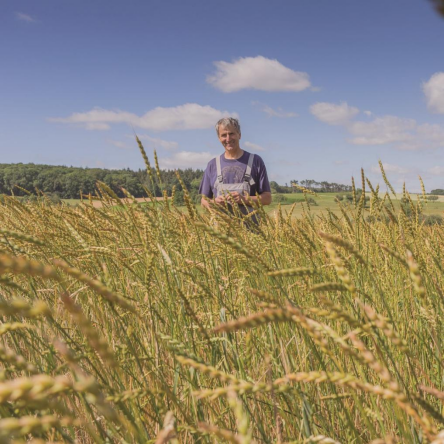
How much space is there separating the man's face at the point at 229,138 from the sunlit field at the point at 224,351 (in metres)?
3.03

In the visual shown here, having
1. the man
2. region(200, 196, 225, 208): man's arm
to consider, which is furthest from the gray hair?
region(200, 196, 225, 208): man's arm

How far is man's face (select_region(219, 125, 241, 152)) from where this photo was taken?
5.62 meters

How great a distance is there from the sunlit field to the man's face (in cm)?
303

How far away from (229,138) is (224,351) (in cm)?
456

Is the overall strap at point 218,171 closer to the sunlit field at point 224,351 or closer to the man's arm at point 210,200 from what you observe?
the man's arm at point 210,200

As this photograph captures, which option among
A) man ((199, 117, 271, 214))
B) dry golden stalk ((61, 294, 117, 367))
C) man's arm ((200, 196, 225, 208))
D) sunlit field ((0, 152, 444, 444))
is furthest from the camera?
man ((199, 117, 271, 214))

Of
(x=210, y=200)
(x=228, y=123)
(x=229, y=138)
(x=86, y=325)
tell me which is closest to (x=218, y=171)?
(x=229, y=138)

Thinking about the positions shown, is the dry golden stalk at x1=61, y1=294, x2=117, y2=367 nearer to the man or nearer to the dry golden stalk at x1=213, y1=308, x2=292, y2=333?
the dry golden stalk at x1=213, y1=308, x2=292, y2=333

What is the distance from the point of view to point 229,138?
5648 millimetres

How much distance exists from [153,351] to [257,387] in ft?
4.54

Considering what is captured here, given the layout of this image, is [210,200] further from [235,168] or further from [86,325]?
[235,168]

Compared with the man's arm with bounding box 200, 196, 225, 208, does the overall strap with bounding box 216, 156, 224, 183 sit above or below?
above

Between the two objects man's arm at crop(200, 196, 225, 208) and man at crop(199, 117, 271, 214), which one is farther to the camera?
man at crop(199, 117, 271, 214)

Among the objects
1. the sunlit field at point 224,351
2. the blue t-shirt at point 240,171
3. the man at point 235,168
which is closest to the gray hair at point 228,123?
the man at point 235,168
